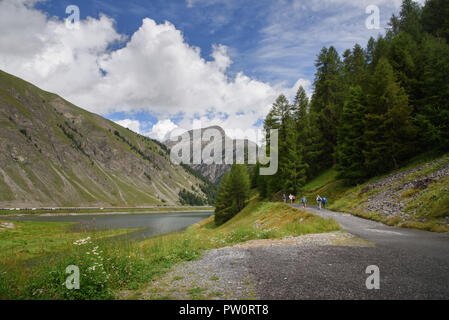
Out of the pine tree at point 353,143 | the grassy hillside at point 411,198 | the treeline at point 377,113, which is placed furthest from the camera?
the pine tree at point 353,143

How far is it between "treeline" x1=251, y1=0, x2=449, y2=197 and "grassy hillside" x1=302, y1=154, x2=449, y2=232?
3.16 m

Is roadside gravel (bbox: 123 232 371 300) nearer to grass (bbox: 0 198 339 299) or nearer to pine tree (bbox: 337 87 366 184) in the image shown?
grass (bbox: 0 198 339 299)

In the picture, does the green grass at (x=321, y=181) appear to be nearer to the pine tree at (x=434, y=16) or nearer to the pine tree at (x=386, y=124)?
the pine tree at (x=386, y=124)

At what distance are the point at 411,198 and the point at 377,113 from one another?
14.9m

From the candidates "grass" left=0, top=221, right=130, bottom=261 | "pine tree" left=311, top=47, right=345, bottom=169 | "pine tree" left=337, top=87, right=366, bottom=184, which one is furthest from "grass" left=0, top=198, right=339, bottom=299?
"pine tree" left=311, top=47, right=345, bottom=169

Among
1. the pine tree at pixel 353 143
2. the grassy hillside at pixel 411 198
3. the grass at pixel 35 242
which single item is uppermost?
the pine tree at pixel 353 143

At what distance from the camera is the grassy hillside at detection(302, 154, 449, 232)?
1501cm

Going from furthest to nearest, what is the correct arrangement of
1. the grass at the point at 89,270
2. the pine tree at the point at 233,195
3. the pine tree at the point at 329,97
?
the pine tree at the point at 233,195, the pine tree at the point at 329,97, the grass at the point at 89,270

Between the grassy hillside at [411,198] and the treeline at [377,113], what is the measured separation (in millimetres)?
3160

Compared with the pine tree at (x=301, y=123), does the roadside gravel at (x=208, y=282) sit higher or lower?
lower

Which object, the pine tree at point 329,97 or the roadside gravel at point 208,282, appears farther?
the pine tree at point 329,97

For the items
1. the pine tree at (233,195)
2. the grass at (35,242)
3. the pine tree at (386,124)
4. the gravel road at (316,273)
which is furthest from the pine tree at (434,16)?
the grass at (35,242)

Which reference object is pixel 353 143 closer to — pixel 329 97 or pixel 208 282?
pixel 329 97

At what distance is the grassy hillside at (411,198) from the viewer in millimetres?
15008
